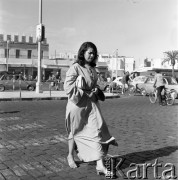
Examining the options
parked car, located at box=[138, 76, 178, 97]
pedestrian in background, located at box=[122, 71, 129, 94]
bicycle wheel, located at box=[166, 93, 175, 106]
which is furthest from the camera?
pedestrian in background, located at box=[122, 71, 129, 94]

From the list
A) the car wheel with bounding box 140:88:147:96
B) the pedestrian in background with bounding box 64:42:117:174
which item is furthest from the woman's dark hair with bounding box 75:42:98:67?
the car wheel with bounding box 140:88:147:96

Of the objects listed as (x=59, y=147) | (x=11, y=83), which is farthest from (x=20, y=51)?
(x=59, y=147)

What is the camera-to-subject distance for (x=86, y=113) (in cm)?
427

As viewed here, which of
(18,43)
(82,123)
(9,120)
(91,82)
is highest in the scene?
(18,43)

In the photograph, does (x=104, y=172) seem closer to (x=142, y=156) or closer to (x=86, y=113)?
(x=86, y=113)

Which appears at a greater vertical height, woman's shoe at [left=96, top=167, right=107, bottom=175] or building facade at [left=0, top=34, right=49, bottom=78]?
building facade at [left=0, top=34, right=49, bottom=78]

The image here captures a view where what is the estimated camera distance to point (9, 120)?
8820 millimetres

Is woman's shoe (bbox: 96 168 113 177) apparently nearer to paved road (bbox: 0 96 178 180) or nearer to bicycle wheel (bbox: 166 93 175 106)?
paved road (bbox: 0 96 178 180)

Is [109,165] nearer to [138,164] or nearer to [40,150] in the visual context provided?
[138,164]

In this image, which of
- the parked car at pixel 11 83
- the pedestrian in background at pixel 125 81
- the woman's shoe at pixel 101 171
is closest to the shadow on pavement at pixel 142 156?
the woman's shoe at pixel 101 171

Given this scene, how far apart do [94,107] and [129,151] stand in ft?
4.98

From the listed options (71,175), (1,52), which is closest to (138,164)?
(71,175)

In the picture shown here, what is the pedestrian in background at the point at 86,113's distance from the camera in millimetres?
4109

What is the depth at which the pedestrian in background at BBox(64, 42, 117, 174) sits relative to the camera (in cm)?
411
